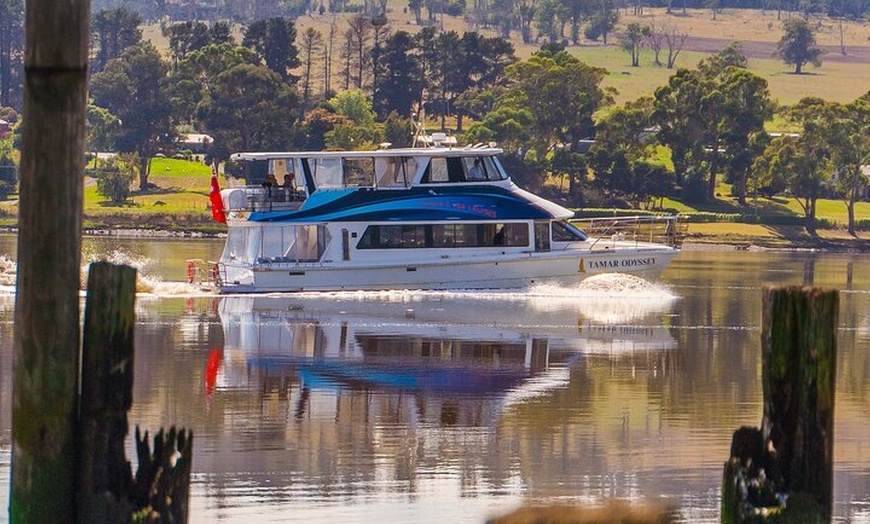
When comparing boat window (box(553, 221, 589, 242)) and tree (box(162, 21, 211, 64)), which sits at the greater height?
tree (box(162, 21, 211, 64))

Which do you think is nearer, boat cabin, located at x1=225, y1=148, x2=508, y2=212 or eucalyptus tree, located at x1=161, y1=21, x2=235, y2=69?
boat cabin, located at x1=225, y1=148, x2=508, y2=212

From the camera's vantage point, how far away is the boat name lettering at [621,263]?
45438 millimetres

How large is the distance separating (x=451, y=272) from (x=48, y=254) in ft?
114

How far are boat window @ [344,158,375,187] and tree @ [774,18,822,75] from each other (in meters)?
151

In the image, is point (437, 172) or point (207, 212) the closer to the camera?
point (437, 172)

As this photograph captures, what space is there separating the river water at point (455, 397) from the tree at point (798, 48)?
152m

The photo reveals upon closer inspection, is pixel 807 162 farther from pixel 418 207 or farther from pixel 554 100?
pixel 418 207

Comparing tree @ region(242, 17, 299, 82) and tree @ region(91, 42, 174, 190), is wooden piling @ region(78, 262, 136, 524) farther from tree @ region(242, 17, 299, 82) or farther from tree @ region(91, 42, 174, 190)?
tree @ region(242, 17, 299, 82)

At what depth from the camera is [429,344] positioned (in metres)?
32.8

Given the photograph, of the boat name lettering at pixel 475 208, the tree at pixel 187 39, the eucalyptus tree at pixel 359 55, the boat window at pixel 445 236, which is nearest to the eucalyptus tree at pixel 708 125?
the eucalyptus tree at pixel 359 55

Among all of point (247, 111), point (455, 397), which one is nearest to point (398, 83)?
point (247, 111)

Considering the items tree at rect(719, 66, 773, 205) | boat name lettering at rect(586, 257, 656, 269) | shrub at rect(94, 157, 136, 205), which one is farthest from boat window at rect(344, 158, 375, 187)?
tree at rect(719, 66, 773, 205)

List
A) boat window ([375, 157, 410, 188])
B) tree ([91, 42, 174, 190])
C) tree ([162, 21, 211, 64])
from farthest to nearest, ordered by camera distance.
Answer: tree ([162, 21, 211, 64]) < tree ([91, 42, 174, 190]) < boat window ([375, 157, 410, 188])

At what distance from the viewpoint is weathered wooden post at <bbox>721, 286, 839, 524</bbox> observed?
36.4ft
